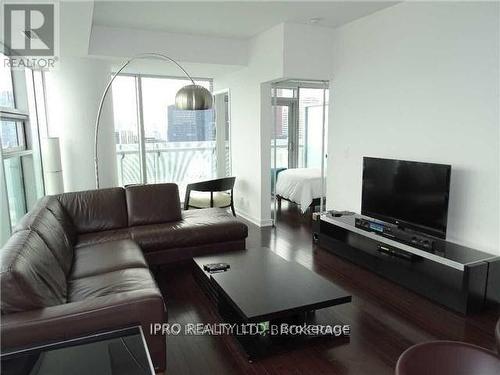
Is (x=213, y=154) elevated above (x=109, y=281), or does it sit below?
above

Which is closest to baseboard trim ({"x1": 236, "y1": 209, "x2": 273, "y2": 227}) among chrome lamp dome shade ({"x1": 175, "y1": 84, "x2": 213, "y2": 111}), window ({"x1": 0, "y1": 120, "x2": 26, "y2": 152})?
chrome lamp dome shade ({"x1": 175, "y1": 84, "x2": 213, "y2": 111})

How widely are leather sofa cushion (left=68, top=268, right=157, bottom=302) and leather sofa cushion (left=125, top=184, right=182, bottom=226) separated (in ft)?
4.53

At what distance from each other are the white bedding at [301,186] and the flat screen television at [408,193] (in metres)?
1.72

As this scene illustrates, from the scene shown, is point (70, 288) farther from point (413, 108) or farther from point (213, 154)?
point (213, 154)

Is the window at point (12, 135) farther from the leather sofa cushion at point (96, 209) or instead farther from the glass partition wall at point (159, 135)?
the glass partition wall at point (159, 135)

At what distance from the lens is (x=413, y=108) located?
12.0 ft

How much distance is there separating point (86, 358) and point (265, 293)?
1180mm

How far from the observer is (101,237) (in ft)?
11.5

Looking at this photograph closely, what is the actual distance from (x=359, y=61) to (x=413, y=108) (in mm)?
1052

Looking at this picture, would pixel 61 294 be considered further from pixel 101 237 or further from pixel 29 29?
pixel 29 29


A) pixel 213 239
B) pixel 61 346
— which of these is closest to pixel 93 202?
pixel 213 239

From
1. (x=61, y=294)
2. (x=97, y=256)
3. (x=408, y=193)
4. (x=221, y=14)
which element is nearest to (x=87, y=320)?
(x=61, y=294)

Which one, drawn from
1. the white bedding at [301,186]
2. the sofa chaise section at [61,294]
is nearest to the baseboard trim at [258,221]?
the white bedding at [301,186]

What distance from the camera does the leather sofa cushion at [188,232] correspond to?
3.56 m
